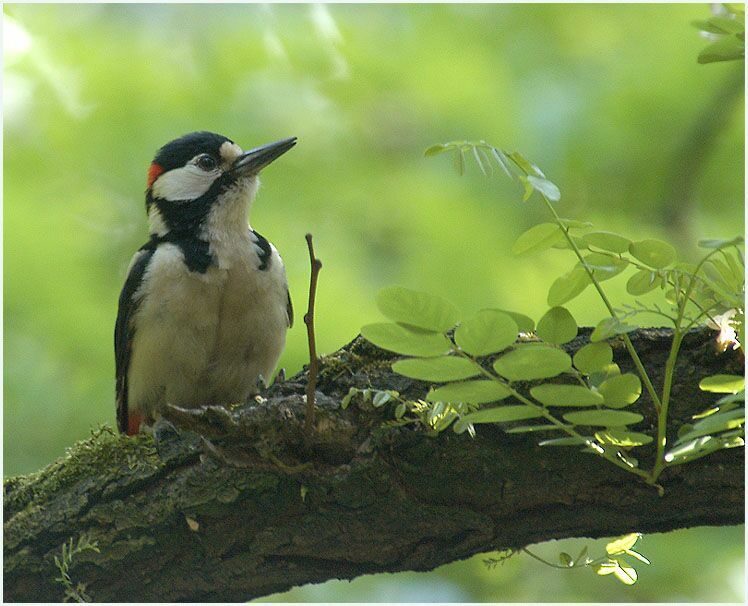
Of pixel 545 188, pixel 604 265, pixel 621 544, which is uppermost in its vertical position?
pixel 545 188

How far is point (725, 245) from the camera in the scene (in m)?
1.67

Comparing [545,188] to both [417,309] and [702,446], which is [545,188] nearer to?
[417,309]

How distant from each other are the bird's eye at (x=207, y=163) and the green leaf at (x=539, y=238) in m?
2.18

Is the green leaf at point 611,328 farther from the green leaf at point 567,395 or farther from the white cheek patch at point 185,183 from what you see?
the white cheek patch at point 185,183

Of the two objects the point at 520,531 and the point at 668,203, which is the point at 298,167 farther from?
the point at 520,531

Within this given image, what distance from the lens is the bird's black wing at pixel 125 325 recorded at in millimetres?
3637

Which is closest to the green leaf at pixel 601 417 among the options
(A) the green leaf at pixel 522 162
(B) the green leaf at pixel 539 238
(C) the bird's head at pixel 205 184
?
(B) the green leaf at pixel 539 238

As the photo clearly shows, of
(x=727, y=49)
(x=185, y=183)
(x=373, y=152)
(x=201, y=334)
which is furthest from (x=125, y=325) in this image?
(x=727, y=49)

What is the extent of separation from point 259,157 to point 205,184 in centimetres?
26

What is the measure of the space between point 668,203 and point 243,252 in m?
2.79

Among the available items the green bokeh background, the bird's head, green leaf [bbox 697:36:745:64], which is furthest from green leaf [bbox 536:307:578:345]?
the green bokeh background

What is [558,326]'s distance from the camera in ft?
6.72

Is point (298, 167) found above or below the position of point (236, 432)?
above

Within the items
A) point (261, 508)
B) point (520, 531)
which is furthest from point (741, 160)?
point (261, 508)
